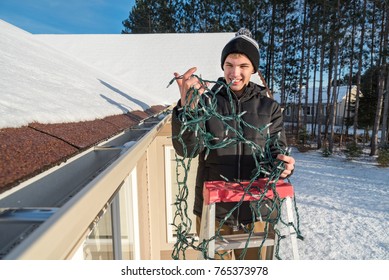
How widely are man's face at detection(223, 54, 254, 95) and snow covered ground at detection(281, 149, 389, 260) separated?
15.6ft

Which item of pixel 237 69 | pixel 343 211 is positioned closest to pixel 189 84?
pixel 237 69

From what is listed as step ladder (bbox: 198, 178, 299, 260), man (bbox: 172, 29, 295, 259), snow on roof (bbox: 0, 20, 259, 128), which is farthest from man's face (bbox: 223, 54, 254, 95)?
snow on roof (bbox: 0, 20, 259, 128)

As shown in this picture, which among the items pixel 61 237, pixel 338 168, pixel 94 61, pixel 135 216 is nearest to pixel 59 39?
pixel 94 61

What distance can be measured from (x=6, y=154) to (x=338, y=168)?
13768mm

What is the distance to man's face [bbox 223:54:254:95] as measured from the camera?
162cm

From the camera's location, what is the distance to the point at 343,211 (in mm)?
7273

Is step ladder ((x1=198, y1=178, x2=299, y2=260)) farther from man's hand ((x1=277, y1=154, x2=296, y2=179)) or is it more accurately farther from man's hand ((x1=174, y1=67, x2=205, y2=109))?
man's hand ((x1=174, y1=67, x2=205, y2=109))

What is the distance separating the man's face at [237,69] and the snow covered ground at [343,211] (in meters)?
4.75

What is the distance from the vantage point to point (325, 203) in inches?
313

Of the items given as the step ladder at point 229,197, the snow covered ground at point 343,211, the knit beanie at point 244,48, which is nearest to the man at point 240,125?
the knit beanie at point 244,48

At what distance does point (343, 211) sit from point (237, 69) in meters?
7.39

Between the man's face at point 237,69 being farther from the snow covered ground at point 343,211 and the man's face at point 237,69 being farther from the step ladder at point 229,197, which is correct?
the snow covered ground at point 343,211
